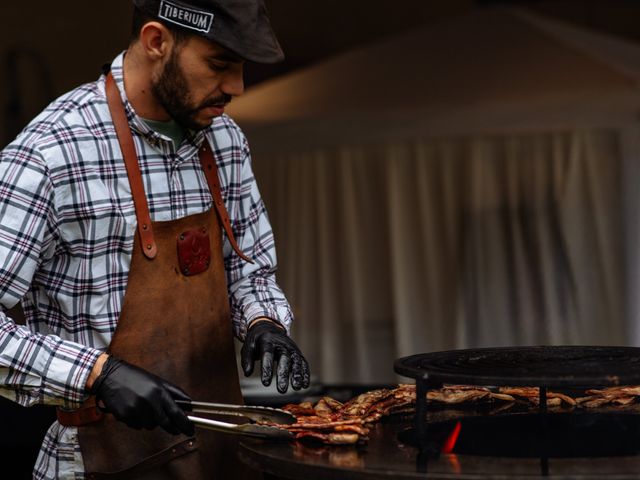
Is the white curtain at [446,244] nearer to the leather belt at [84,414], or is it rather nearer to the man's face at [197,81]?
the man's face at [197,81]

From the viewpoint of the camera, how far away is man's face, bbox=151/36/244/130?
2.71 meters

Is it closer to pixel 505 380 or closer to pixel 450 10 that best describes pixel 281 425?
pixel 505 380

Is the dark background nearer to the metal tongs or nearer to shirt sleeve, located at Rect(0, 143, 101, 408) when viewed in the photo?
shirt sleeve, located at Rect(0, 143, 101, 408)

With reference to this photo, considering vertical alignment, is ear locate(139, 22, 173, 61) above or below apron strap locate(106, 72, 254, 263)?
above

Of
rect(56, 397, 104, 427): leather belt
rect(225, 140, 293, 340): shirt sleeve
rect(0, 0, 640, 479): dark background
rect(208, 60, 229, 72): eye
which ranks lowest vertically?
rect(56, 397, 104, 427): leather belt

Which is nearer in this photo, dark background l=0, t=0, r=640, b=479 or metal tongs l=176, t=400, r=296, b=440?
metal tongs l=176, t=400, r=296, b=440

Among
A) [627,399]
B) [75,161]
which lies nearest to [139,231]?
[75,161]

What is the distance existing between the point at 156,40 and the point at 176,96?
14 centimetres

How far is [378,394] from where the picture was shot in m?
2.91

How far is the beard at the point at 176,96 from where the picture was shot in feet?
8.99

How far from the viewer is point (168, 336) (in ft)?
9.16

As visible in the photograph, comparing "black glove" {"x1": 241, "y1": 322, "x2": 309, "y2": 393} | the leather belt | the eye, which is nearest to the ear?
the eye

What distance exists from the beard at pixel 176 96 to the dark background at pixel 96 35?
2307mm

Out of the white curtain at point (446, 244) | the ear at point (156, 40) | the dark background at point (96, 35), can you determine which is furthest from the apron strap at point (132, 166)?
the white curtain at point (446, 244)
